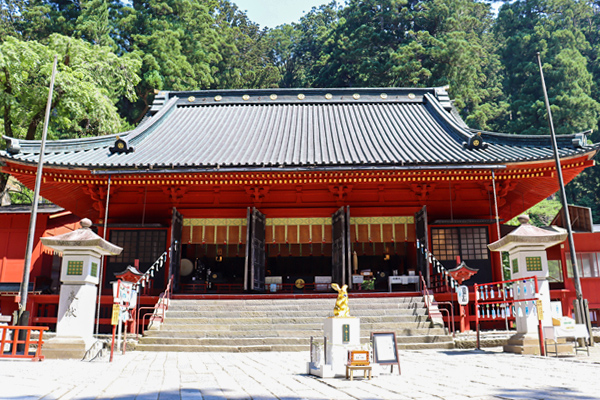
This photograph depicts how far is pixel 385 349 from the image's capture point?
7.10 metres

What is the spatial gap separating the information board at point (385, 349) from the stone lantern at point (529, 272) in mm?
3527

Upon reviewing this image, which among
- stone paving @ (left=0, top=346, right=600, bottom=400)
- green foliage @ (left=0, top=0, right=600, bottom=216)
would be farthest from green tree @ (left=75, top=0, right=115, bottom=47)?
stone paving @ (left=0, top=346, right=600, bottom=400)

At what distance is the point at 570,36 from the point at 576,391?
138ft

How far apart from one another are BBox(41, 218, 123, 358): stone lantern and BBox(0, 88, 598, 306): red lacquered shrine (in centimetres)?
428

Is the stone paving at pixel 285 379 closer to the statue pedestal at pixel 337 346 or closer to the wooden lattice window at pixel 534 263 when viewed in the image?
the statue pedestal at pixel 337 346

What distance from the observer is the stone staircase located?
1064 cm

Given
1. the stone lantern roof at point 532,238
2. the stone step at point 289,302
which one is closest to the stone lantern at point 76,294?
the stone step at point 289,302

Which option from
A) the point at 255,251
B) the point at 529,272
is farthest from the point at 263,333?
the point at 529,272

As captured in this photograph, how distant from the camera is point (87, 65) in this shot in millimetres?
20688

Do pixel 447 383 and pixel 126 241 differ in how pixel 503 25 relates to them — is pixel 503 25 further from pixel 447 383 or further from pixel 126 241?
pixel 447 383

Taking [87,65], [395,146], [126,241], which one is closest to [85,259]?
[126,241]

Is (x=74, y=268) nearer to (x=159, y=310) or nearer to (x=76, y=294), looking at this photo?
(x=76, y=294)

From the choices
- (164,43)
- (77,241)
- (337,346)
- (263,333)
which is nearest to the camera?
(337,346)

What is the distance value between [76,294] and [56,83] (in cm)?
1213
